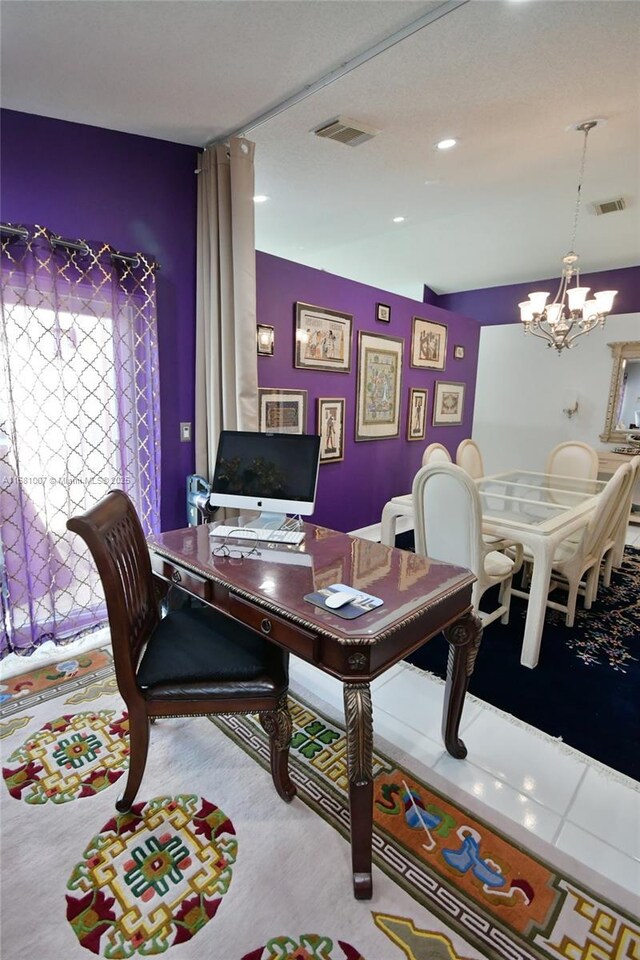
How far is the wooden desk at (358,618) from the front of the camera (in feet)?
3.91

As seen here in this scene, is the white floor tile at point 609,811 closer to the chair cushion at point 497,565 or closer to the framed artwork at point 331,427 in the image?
the chair cushion at point 497,565

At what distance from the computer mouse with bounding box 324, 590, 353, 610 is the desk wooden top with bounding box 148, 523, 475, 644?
0.03 metres

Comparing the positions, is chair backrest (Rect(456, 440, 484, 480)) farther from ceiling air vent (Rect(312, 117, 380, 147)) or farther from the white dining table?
ceiling air vent (Rect(312, 117, 380, 147))

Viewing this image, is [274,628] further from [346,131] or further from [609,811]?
[346,131]

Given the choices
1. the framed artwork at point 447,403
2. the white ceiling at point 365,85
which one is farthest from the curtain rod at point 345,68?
the framed artwork at point 447,403

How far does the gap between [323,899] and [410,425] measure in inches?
161

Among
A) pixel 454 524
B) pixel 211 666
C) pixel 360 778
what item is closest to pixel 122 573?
pixel 211 666

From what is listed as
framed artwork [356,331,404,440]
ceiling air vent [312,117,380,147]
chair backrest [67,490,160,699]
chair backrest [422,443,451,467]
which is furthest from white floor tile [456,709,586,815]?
ceiling air vent [312,117,380,147]

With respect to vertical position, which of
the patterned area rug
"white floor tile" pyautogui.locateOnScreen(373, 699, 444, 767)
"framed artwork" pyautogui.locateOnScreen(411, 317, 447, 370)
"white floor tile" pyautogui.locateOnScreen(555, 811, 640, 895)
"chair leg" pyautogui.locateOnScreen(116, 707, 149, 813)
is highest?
"framed artwork" pyautogui.locateOnScreen(411, 317, 447, 370)

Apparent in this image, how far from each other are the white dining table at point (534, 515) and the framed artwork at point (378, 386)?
1.16 metres

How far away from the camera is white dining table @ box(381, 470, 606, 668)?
2.32 metres

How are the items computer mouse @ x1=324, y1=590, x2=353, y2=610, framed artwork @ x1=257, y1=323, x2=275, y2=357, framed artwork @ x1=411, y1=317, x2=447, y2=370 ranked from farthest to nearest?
framed artwork @ x1=411, y1=317, x2=447, y2=370, framed artwork @ x1=257, y1=323, x2=275, y2=357, computer mouse @ x1=324, y1=590, x2=353, y2=610

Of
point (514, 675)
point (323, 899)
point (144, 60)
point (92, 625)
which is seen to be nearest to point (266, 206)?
point (144, 60)

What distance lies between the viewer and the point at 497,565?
259cm
